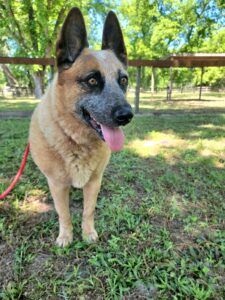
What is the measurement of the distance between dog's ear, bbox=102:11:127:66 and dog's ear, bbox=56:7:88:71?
0.98 feet

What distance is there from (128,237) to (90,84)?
4.52 feet

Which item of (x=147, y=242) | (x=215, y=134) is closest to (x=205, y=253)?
(x=147, y=242)

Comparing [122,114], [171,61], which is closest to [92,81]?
[122,114]

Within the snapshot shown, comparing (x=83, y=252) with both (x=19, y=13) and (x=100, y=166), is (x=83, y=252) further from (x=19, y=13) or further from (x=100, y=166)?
(x=19, y=13)

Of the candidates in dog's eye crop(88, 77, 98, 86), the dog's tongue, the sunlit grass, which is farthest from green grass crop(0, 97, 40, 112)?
the dog's tongue

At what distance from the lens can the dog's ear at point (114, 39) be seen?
2.15m

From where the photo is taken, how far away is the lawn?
1778 millimetres

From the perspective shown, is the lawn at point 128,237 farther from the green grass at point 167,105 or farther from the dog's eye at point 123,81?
the green grass at point 167,105

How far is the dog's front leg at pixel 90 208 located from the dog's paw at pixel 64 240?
131mm

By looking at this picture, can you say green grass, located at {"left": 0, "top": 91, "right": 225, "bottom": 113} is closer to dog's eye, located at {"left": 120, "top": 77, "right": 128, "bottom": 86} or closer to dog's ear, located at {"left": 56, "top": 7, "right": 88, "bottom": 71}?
dog's eye, located at {"left": 120, "top": 77, "right": 128, "bottom": 86}

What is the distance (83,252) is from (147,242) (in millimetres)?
567

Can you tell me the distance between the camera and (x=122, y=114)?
1713 mm

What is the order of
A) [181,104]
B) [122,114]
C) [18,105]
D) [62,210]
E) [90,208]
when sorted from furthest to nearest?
[181,104]
[18,105]
[90,208]
[62,210]
[122,114]

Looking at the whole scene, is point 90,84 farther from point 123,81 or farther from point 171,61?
point 171,61
